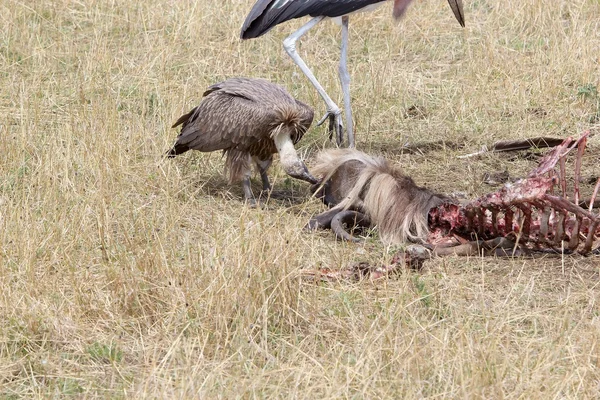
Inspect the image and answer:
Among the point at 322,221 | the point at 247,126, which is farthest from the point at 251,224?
the point at 247,126

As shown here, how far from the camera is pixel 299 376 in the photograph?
3307 millimetres

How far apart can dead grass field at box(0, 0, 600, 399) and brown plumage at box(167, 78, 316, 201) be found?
204mm

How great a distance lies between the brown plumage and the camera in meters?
5.40

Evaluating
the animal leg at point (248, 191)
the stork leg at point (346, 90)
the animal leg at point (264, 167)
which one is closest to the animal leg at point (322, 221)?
the animal leg at point (248, 191)

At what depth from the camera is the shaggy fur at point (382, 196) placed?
4.79 meters

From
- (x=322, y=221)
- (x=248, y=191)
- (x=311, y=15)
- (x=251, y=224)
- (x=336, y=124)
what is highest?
(x=311, y=15)

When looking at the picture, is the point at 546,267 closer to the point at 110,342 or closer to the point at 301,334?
the point at 301,334

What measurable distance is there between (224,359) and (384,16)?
17.1 feet

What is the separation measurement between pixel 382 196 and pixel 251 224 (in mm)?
820

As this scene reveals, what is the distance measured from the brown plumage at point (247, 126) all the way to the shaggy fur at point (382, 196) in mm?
236

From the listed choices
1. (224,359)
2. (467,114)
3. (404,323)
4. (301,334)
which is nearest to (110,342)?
(224,359)

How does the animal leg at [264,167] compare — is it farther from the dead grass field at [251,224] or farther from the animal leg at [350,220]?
the animal leg at [350,220]

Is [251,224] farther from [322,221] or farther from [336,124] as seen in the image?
[336,124]

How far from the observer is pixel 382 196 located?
16.0 feet
